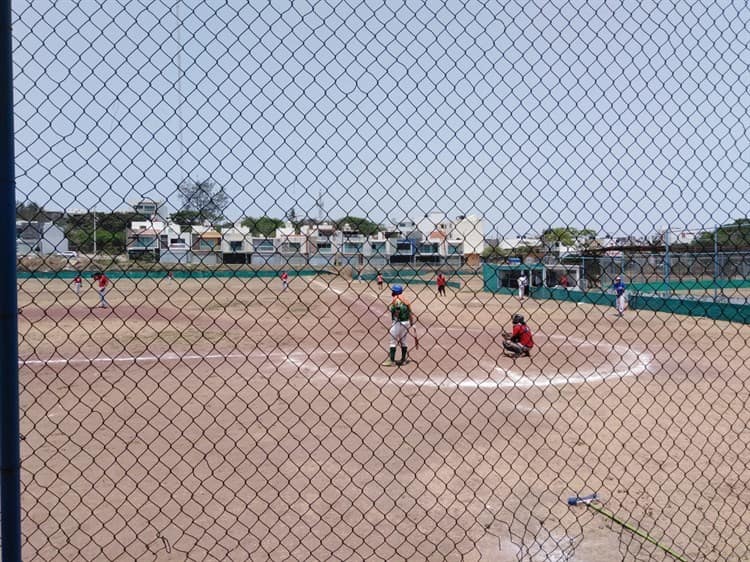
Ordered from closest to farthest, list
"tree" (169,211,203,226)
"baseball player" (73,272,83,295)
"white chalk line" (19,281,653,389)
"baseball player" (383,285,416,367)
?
"tree" (169,211,203,226) → "white chalk line" (19,281,653,389) → "baseball player" (383,285,416,367) → "baseball player" (73,272,83,295)

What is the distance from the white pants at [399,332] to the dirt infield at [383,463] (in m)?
0.65

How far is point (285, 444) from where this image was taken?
746 centimetres

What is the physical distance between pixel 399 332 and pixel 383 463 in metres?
6.28

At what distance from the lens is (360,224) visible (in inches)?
149

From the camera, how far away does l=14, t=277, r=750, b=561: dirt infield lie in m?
5.11

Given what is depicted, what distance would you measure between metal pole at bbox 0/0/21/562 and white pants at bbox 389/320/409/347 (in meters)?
10.8

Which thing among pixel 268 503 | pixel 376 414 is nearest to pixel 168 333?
pixel 376 414

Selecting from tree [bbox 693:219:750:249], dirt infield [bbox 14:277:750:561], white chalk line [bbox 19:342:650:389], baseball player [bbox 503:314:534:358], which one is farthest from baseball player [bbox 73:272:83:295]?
tree [bbox 693:219:750:249]

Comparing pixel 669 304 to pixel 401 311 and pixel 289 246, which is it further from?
pixel 289 246

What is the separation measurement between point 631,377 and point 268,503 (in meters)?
7.80

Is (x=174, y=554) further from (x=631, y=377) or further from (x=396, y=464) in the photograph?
(x=631, y=377)

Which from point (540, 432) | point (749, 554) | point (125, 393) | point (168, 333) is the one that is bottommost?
point (168, 333)

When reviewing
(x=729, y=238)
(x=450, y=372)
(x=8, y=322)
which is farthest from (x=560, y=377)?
(x=8, y=322)

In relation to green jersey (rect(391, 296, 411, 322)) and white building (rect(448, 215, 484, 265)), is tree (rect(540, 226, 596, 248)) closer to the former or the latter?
white building (rect(448, 215, 484, 265))
